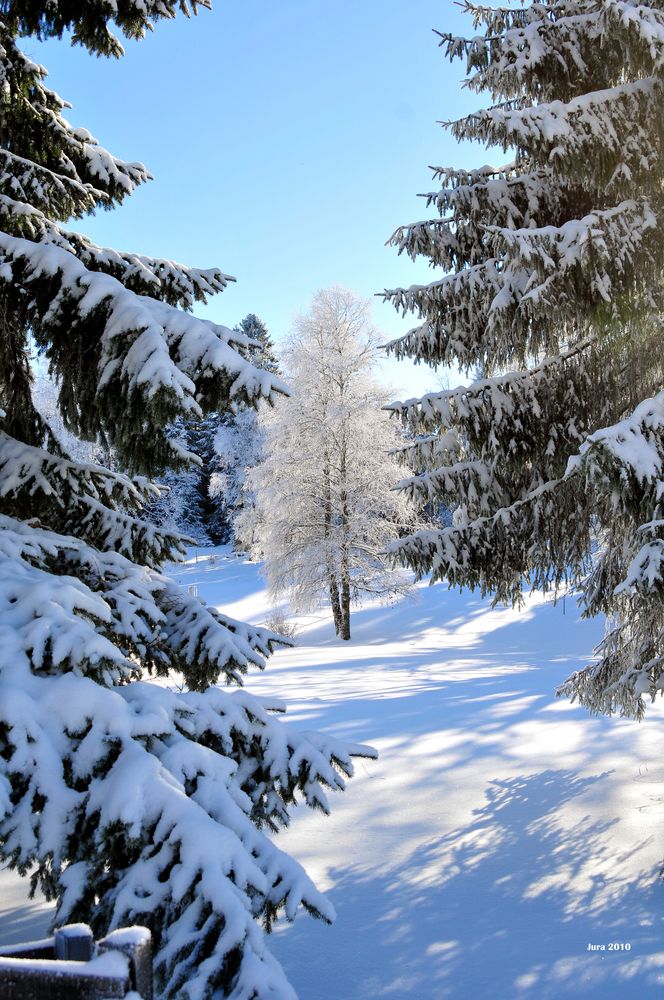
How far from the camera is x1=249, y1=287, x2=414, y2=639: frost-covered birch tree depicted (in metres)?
19.3

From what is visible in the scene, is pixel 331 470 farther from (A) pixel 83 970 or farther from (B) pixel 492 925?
(A) pixel 83 970

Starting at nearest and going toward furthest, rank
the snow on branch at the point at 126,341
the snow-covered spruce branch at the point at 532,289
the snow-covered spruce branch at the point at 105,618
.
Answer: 1. the snow-covered spruce branch at the point at 105,618
2. the snow on branch at the point at 126,341
3. the snow-covered spruce branch at the point at 532,289

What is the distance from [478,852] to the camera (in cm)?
611

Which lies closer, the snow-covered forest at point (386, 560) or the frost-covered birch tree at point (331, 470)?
the snow-covered forest at point (386, 560)

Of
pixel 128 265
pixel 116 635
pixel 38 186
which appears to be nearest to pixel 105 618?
pixel 116 635

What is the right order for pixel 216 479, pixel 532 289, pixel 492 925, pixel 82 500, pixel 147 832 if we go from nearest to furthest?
pixel 147 832 → pixel 82 500 → pixel 492 925 → pixel 532 289 → pixel 216 479

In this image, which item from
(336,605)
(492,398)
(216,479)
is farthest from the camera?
(216,479)

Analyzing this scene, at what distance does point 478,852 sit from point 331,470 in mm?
14523

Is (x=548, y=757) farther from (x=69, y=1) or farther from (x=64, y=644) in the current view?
(x=69, y=1)

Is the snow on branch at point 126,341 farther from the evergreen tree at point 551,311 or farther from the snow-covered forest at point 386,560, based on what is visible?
the evergreen tree at point 551,311

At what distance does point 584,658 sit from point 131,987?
16.8 metres

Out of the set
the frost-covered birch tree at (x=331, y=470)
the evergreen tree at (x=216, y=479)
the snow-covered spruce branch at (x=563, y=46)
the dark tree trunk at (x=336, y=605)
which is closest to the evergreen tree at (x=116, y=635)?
the snow-covered spruce branch at (x=563, y=46)

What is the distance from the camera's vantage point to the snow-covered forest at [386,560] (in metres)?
2.11

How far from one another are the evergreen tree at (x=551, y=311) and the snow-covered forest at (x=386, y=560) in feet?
0.09
